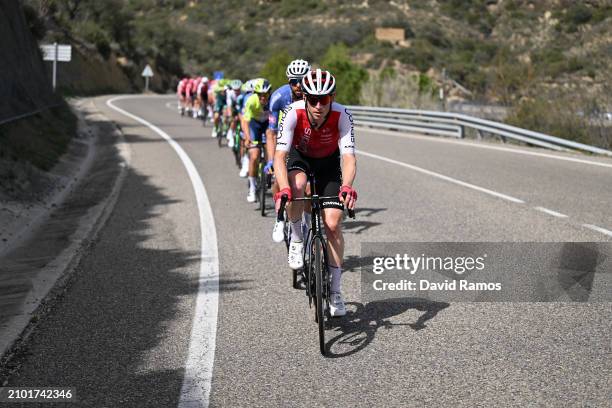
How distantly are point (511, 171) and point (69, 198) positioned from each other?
27.5 ft

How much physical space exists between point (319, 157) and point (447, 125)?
2093 cm

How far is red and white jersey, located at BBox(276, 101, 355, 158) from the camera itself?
6691 mm

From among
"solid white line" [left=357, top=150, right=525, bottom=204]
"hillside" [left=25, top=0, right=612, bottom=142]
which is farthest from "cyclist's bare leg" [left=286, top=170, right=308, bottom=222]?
"hillside" [left=25, top=0, right=612, bottom=142]

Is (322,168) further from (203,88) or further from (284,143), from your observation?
(203,88)

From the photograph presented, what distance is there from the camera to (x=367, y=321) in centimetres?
668

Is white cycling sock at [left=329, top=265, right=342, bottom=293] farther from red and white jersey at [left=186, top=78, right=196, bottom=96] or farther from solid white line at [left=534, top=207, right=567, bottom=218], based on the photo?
red and white jersey at [left=186, top=78, right=196, bottom=96]

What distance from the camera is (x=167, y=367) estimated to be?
218 inches

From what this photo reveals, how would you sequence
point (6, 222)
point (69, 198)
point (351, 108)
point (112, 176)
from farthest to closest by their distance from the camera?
point (351, 108) < point (112, 176) < point (69, 198) < point (6, 222)

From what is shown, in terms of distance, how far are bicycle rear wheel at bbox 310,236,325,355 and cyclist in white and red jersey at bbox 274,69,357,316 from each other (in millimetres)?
171

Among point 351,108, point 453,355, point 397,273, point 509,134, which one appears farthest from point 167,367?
point 351,108

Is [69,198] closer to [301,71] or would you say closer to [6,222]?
[6,222]

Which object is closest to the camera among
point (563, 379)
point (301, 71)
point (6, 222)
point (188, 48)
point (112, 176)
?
point (563, 379)

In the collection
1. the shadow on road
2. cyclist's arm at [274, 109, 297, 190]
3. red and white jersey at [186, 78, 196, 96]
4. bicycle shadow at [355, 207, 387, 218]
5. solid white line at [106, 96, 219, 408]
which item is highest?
red and white jersey at [186, 78, 196, 96]

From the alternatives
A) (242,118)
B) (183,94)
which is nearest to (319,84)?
(242,118)
